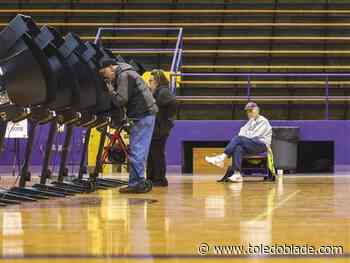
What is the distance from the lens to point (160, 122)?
29.9ft

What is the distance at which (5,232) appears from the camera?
4113 mm

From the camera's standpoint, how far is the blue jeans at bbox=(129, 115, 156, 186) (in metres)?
7.50

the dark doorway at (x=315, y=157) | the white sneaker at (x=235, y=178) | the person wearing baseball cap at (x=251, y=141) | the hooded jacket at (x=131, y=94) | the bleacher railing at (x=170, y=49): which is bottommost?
the white sneaker at (x=235, y=178)

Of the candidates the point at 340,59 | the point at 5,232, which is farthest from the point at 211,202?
the point at 340,59

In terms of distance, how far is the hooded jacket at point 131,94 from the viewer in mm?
7466

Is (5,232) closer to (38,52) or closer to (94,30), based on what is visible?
(38,52)

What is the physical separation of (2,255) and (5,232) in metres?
0.87

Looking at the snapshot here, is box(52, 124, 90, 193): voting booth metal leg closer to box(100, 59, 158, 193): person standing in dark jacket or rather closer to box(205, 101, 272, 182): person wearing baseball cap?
box(100, 59, 158, 193): person standing in dark jacket

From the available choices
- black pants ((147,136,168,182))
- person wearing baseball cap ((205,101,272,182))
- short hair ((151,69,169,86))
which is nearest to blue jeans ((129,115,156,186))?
short hair ((151,69,169,86))

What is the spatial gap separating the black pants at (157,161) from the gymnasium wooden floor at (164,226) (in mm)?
1936

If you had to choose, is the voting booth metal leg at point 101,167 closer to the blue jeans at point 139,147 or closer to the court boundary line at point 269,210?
the blue jeans at point 139,147

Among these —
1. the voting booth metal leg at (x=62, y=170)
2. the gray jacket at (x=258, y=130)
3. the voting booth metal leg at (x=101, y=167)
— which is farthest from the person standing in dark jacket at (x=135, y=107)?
the gray jacket at (x=258, y=130)

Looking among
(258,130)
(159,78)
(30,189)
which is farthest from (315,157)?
(30,189)

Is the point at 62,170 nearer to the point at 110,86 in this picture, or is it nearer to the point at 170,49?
the point at 110,86
